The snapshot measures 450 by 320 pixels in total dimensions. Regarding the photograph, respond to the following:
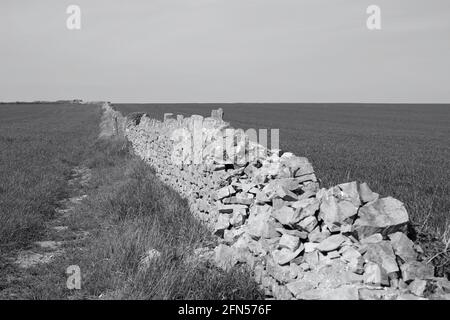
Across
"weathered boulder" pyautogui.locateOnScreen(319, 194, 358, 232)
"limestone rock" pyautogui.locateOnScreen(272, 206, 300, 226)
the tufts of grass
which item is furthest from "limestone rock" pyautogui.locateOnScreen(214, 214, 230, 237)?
"weathered boulder" pyautogui.locateOnScreen(319, 194, 358, 232)

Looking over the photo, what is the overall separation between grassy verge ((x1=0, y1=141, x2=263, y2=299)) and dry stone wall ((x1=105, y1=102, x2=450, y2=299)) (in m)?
0.35

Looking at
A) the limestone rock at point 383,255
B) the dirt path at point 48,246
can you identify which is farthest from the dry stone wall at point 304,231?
the dirt path at point 48,246

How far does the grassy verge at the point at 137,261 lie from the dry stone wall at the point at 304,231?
0.35m

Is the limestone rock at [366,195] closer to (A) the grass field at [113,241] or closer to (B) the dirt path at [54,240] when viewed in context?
(A) the grass field at [113,241]

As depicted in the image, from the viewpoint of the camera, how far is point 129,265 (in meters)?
4.48

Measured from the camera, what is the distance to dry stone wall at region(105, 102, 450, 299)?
10.7 ft

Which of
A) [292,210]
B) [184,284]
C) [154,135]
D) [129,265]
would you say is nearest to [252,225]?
[292,210]

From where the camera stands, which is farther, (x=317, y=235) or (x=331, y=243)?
(x=317, y=235)

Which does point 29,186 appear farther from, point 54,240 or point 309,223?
point 309,223

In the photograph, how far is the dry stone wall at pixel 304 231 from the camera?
3.25 meters

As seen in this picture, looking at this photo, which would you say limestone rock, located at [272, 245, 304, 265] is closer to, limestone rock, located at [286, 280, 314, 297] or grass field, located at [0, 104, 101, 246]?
limestone rock, located at [286, 280, 314, 297]

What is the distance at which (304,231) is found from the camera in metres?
4.09

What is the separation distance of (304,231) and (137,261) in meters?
1.90

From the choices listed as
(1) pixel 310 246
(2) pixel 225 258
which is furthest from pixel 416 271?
(2) pixel 225 258
